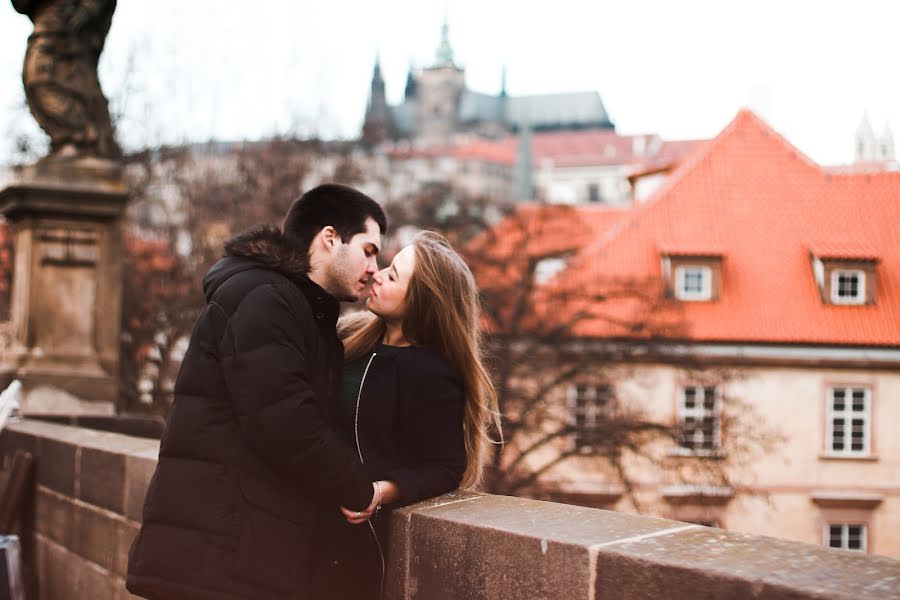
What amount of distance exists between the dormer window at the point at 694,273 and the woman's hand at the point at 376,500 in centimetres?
2939

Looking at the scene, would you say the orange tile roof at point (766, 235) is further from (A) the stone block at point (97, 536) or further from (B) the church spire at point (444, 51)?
(B) the church spire at point (444, 51)

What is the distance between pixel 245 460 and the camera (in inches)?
88.8

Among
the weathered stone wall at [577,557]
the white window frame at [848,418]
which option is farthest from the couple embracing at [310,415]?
the white window frame at [848,418]

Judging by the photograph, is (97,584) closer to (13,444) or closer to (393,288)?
(13,444)

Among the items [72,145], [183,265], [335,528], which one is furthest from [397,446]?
[183,265]

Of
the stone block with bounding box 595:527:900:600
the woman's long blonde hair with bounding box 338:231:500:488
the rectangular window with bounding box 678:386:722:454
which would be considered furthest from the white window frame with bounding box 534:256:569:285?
the stone block with bounding box 595:527:900:600

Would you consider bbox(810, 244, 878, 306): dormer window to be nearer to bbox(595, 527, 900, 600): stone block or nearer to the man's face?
the man's face

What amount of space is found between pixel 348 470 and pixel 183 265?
2135 centimetres

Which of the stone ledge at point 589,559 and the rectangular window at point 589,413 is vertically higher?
the stone ledge at point 589,559

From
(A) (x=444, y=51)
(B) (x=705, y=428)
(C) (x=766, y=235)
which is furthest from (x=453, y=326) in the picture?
(A) (x=444, y=51)

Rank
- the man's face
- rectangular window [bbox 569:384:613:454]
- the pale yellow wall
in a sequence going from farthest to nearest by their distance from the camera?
1. the pale yellow wall
2. rectangular window [bbox 569:384:613:454]
3. the man's face

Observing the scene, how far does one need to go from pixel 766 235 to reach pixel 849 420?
6022 millimetres

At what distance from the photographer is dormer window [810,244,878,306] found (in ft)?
101

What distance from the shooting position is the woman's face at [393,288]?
278 cm
